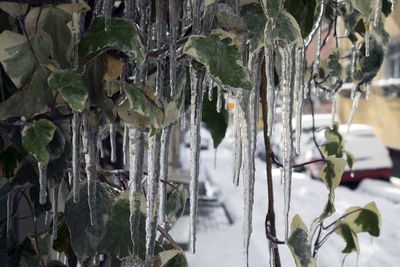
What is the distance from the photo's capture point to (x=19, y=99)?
398mm

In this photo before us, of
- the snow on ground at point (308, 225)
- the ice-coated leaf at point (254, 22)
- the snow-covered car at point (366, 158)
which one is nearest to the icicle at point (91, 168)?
the ice-coated leaf at point (254, 22)

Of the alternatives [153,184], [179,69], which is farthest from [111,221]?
[179,69]

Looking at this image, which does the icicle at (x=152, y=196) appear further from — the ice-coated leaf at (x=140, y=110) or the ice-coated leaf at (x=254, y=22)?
the ice-coated leaf at (x=254, y=22)

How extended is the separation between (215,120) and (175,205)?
0.15 m

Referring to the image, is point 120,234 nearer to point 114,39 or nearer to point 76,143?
point 76,143

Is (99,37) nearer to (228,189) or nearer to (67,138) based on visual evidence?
(67,138)

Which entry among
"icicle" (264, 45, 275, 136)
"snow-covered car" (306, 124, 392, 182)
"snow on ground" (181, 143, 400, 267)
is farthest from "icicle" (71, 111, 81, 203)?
"snow-covered car" (306, 124, 392, 182)

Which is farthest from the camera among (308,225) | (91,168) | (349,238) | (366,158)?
(366,158)

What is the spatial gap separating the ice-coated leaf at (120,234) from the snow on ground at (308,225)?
40.2 inches

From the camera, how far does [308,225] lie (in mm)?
3688

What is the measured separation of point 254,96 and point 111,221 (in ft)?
0.74

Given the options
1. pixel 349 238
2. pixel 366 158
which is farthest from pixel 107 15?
pixel 366 158

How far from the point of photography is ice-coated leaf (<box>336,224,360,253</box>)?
692 mm

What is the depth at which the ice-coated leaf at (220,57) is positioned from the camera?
0.34 meters
